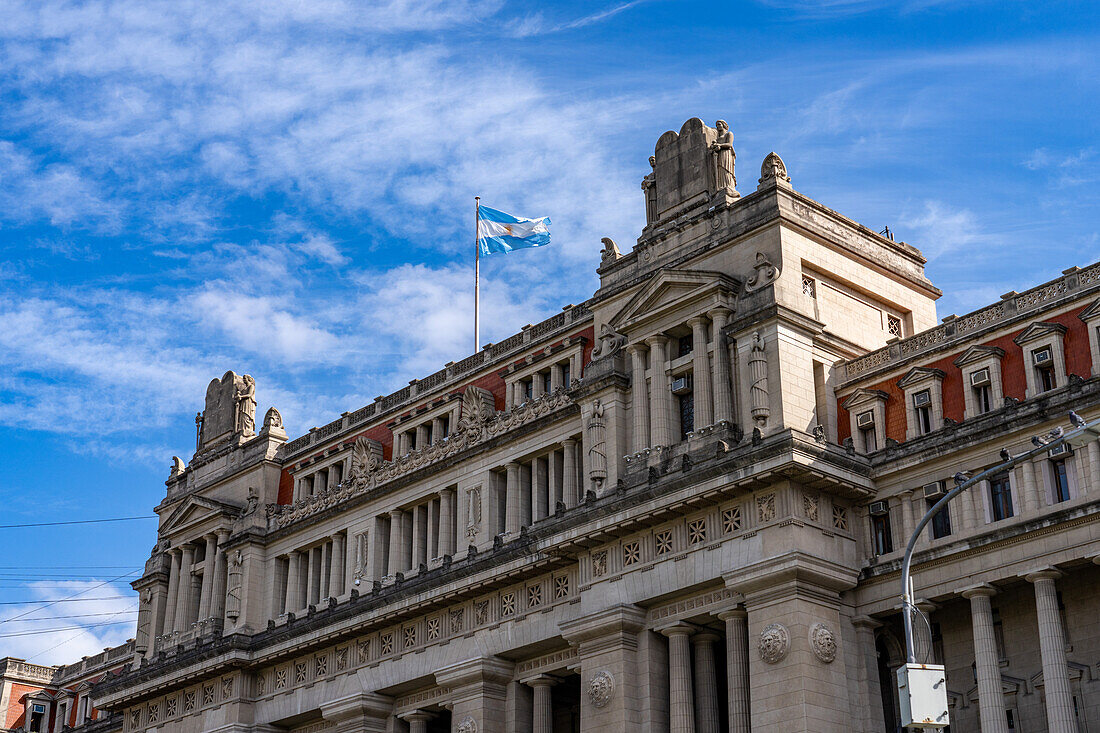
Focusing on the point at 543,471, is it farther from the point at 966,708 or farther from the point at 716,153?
the point at 966,708

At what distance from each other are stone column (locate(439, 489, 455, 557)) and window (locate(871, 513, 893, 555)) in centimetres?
2175

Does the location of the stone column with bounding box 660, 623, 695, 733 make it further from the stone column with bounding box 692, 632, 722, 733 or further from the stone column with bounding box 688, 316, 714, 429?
the stone column with bounding box 688, 316, 714, 429

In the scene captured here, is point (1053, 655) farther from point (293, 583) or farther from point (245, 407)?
point (245, 407)

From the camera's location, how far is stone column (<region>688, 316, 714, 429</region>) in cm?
5869

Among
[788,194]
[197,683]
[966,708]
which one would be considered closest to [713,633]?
[966,708]

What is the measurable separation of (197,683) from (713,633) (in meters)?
32.5

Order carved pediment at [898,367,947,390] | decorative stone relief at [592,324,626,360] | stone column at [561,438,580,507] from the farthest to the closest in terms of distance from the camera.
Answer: stone column at [561,438,580,507]
decorative stone relief at [592,324,626,360]
carved pediment at [898,367,947,390]

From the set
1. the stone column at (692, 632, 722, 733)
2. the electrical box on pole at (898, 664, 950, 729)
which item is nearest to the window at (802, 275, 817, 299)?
the stone column at (692, 632, 722, 733)

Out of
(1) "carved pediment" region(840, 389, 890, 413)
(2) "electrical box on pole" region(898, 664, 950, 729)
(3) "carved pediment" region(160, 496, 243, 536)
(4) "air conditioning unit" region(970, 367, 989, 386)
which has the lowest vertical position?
(2) "electrical box on pole" region(898, 664, 950, 729)

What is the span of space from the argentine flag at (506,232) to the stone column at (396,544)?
50.4ft

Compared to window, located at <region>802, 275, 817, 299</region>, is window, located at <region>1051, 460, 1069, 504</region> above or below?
below

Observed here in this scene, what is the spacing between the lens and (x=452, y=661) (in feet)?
214

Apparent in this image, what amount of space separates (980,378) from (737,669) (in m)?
13.9

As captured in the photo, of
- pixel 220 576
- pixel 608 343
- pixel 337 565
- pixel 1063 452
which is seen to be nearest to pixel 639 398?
pixel 608 343
